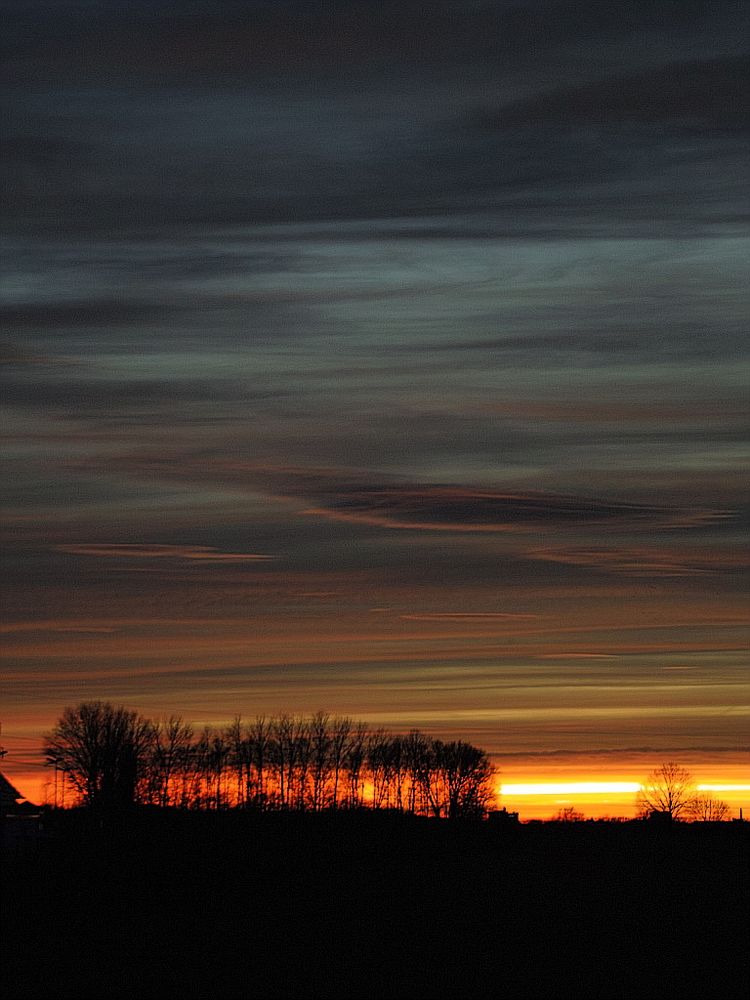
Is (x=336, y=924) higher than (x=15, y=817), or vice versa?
(x=15, y=817)

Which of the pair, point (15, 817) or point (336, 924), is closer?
point (336, 924)

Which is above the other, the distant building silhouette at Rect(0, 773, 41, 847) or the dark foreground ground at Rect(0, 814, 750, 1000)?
the distant building silhouette at Rect(0, 773, 41, 847)

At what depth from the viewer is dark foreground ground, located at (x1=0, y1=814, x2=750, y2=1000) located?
42.9 metres

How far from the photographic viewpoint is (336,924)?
61094 millimetres

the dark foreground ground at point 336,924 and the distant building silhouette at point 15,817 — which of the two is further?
the distant building silhouette at point 15,817

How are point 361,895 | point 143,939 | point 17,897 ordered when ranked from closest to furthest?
point 143,939, point 17,897, point 361,895

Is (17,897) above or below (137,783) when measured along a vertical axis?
below

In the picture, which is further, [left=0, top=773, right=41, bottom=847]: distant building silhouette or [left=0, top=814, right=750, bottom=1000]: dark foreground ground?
[left=0, top=773, right=41, bottom=847]: distant building silhouette

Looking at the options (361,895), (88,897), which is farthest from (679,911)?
(88,897)

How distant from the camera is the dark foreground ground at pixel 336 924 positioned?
42.9 m

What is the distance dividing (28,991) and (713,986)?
19.2 metres

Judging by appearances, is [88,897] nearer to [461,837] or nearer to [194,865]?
[194,865]

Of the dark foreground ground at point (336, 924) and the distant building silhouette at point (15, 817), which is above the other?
the distant building silhouette at point (15, 817)

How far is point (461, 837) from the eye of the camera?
186625 mm
